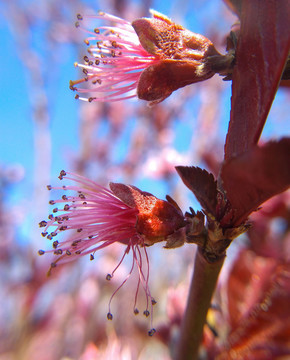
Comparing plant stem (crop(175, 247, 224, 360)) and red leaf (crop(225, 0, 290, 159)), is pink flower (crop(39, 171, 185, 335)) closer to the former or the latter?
plant stem (crop(175, 247, 224, 360))

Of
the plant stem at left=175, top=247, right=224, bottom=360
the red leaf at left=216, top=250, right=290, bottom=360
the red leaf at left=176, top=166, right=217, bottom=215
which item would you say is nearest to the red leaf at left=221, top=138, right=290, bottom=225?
the red leaf at left=176, top=166, right=217, bottom=215

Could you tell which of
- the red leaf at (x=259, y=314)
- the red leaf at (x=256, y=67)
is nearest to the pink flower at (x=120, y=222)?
the red leaf at (x=256, y=67)

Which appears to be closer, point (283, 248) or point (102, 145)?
point (283, 248)

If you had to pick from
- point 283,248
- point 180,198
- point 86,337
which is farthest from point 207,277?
point 180,198

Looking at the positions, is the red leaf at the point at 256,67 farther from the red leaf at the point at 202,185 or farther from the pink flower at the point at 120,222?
the pink flower at the point at 120,222

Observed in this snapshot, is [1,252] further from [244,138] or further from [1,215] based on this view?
[244,138]

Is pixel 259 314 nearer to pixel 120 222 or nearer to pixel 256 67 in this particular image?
pixel 120 222
